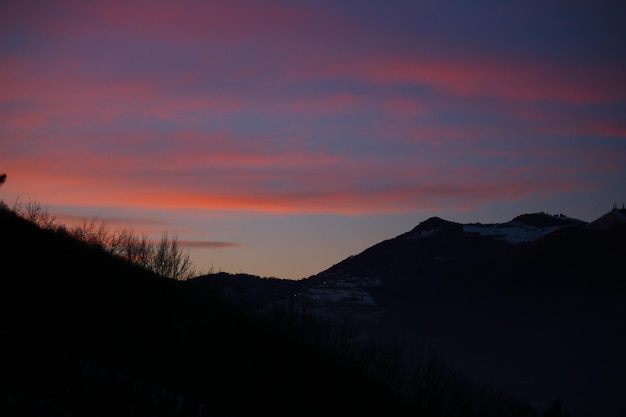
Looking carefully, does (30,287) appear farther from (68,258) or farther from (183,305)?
(183,305)

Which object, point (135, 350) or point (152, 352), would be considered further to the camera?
point (152, 352)

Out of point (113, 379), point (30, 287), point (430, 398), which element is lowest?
point (430, 398)

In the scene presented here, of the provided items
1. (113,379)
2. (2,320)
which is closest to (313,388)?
Answer: (2,320)

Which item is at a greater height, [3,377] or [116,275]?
[116,275]

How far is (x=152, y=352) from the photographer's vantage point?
3831cm

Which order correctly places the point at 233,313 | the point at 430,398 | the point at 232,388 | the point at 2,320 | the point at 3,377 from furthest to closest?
the point at 430,398 → the point at 233,313 → the point at 232,388 → the point at 2,320 → the point at 3,377

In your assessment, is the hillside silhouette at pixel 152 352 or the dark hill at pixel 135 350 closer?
the dark hill at pixel 135 350

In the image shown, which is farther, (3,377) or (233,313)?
(233,313)

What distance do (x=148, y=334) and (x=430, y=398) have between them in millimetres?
37466

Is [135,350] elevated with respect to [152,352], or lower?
elevated

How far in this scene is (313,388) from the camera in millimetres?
56031

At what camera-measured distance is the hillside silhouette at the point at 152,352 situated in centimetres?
1781

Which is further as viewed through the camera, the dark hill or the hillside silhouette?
the hillside silhouette

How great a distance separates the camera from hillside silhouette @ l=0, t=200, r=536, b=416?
17.8 metres
